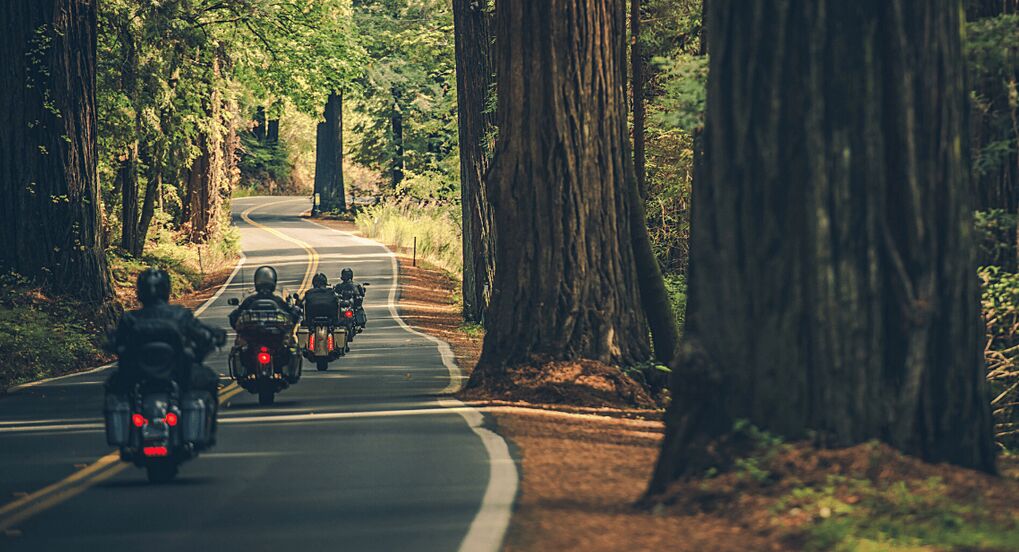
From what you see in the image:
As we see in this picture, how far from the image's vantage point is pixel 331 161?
3132 inches

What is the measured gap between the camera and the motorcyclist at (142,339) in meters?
10.7

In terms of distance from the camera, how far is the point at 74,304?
1040 inches

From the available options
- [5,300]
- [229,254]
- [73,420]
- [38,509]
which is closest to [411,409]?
[73,420]

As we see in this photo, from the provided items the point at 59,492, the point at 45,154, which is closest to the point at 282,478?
the point at 59,492

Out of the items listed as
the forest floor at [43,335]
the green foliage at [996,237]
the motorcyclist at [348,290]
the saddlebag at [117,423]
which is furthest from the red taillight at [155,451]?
the motorcyclist at [348,290]

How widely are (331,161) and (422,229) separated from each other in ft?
68.6

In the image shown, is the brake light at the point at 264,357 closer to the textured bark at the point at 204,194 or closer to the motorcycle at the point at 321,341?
the motorcycle at the point at 321,341

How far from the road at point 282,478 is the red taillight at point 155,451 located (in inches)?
11.5

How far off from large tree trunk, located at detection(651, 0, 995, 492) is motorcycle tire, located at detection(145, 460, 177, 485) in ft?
13.8

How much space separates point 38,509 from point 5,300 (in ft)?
55.1

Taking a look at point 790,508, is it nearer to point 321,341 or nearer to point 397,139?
point 321,341

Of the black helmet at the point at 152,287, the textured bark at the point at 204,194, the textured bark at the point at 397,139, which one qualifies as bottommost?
the black helmet at the point at 152,287

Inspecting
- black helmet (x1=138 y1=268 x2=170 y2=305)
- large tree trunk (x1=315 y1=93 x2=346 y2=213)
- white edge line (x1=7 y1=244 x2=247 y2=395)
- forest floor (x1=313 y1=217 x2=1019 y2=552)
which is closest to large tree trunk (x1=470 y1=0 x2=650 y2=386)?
forest floor (x1=313 y1=217 x2=1019 y2=552)

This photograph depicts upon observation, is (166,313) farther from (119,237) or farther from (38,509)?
(119,237)
